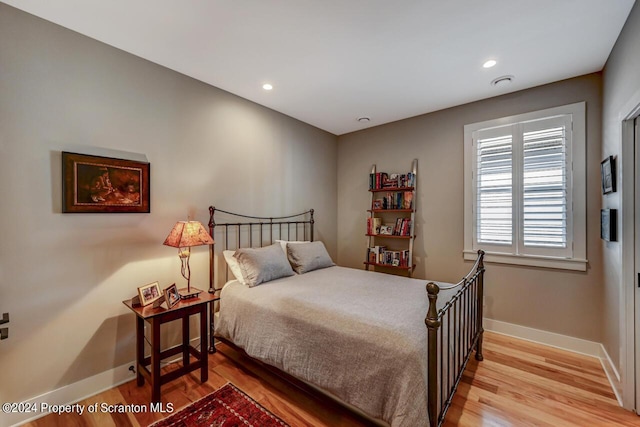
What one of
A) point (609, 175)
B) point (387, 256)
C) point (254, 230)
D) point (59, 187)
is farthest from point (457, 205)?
point (59, 187)

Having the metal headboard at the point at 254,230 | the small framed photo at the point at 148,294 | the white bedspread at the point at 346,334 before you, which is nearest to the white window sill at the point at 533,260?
the white bedspread at the point at 346,334

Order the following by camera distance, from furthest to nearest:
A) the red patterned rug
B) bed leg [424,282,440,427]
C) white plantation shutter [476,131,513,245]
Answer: white plantation shutter [476,131,513,245]
the red patterned rug
bed leg [424,282,440,427]

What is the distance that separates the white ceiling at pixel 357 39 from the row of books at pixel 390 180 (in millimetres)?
1076

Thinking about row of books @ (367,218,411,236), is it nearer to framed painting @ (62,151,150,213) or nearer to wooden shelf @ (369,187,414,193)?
wooden shelf @ (369,187,414,193)

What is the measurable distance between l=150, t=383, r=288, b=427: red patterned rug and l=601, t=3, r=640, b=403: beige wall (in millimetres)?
2531

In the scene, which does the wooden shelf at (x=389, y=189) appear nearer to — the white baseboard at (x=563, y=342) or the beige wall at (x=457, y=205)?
the beige wall at (x=457, y=205)

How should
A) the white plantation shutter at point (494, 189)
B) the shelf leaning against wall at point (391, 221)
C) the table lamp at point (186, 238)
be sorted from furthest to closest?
the shelf leaning against wall at point (391, 221) → the white plantation shutter at point (494, 189) → the table lamp at point (186, 238)

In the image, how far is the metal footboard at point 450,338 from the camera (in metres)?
1.39

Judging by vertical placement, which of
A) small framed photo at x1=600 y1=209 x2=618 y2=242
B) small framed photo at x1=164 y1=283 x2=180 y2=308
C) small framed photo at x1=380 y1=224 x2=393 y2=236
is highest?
small framed photo at x1=600 y1=209 x2=618 y2=242

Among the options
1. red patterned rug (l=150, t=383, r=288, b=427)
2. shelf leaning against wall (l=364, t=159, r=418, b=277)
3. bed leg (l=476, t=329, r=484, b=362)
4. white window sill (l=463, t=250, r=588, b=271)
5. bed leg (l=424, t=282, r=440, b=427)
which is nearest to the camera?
bed leg (l=424, t=282, r=440, b=427)

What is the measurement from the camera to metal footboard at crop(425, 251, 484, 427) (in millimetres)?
1386

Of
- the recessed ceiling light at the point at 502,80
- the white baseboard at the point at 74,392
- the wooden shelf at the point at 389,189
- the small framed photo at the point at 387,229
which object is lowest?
the white baseboard at the point at 74,392

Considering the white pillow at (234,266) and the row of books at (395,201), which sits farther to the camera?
the row of books at (395,201)

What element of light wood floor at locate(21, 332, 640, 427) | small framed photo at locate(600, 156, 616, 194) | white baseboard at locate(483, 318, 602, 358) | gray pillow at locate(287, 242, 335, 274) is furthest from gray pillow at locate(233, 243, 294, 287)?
small framed photo at locate(600, 156, 616, 194)
